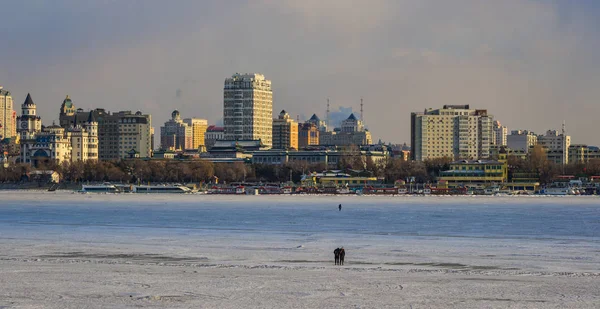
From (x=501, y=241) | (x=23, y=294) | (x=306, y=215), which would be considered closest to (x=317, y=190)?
(x=306, y=215)

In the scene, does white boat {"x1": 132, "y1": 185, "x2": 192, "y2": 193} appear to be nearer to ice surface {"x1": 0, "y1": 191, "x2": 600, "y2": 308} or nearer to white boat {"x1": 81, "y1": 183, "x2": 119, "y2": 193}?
white boat {"x1": 81, "y1": 183, "x2": 119, "y2": 193}

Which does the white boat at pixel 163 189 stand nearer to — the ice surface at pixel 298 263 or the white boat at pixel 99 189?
the white boat at pixel 99 189

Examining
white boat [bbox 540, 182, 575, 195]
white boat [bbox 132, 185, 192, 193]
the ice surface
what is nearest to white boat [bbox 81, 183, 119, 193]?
white boat [bbox 132, 185, 192, 193]

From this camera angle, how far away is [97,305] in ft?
113

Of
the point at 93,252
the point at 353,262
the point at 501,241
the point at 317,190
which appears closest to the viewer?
the point at 353,262

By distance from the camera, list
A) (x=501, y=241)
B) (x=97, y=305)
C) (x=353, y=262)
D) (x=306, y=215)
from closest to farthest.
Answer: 1. (x=97, y=305)
2. (x=353, y=262)
3. (x=501, y=241)
4. (x=306, y=215)

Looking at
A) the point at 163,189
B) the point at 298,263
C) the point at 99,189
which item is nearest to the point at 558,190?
the point at 163,189

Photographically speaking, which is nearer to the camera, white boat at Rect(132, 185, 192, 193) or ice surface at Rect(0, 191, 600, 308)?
ice surface at Rect(0, 191, 600, 308)

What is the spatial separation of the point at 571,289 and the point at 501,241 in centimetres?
2070

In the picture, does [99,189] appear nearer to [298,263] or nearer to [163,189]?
[163,189]

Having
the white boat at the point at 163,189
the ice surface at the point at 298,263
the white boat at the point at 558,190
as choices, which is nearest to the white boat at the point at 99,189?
the white boat at the point at 163,189

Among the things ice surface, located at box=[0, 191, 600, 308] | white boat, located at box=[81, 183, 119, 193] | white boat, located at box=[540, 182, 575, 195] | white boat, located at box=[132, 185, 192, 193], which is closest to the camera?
ice surface, located at box=[0, 191, 600, 308]

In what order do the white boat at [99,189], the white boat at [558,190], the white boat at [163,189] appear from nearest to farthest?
the white boat at [558,190]
the white boat at [163,189]
the white boat at [99,189]

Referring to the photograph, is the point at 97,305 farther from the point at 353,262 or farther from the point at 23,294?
the point at 353,262
